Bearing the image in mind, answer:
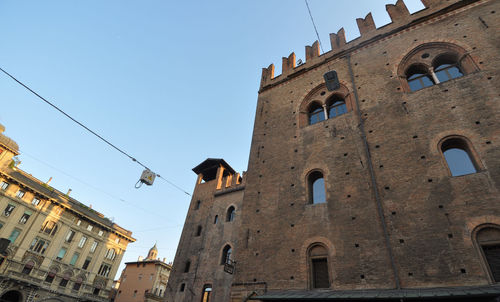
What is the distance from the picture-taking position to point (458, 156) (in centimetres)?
853

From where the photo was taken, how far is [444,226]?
7.27 metres

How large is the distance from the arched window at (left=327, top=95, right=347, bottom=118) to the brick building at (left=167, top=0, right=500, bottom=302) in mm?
63

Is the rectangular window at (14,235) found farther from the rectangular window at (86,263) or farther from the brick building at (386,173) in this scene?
the brick building at (386,173)

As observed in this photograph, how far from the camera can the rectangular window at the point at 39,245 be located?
27.6 metres

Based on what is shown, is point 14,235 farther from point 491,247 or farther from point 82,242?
point 491,247

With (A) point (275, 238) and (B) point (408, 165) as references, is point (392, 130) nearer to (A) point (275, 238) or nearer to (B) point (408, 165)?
(B) point (408, 165)

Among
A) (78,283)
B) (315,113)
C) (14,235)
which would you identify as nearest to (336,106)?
(315,113)

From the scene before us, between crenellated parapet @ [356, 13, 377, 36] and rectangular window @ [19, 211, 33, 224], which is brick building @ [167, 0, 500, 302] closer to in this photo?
crenellated parapet @ [356, 13, 377, 36]

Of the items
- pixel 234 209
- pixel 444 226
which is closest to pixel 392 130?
pixel 444 226

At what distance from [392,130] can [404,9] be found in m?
7.39

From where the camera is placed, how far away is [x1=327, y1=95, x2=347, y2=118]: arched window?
1212 cm

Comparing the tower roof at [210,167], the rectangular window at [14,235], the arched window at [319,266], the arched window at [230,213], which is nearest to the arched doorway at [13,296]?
the rectangular window at [14,235]

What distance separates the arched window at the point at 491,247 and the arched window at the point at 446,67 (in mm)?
5980

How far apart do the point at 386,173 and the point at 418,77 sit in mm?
4841
